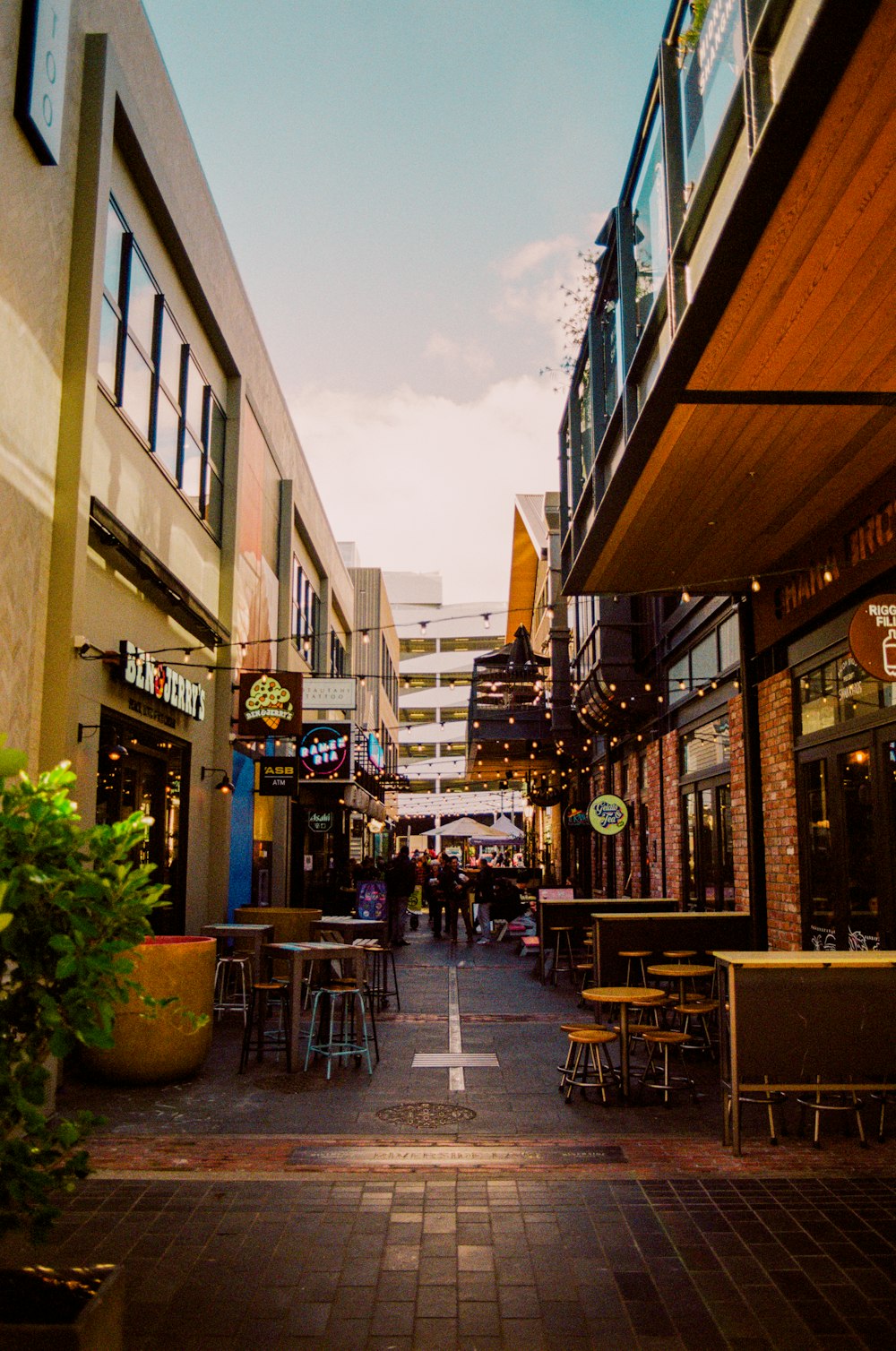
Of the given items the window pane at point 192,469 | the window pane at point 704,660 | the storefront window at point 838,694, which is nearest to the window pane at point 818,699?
the storefront window at point 838,694

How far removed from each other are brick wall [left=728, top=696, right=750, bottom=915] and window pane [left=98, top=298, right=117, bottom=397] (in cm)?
754

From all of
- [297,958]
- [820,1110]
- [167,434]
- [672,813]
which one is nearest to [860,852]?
[820,1110]

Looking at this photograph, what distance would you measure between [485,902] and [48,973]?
69.4 feet

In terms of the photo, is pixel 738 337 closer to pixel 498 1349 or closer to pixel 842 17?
pixel 842 17

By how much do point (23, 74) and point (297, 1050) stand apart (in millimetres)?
8181

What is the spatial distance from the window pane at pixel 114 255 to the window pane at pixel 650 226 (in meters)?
5.20

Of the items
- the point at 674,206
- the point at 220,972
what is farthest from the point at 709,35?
the point at 220,972

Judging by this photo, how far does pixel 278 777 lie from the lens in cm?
1638

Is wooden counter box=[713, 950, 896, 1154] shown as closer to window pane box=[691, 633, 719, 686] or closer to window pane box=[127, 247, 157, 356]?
window pane box=[691, 633, 719, 686]

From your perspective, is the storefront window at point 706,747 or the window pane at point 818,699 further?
the storefront window at point 706,747

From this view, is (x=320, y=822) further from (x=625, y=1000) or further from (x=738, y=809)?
(x=625, y=1000)

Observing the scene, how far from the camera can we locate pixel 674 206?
6.89 meters

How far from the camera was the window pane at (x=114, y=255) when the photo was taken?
34.7 ft

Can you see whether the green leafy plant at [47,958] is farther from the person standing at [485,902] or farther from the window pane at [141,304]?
the person standing at [485,902]
